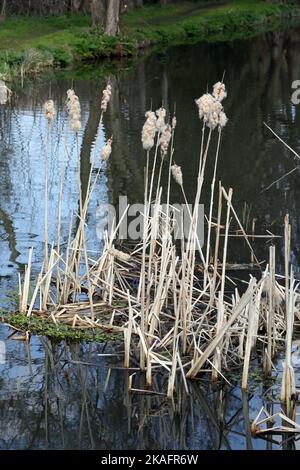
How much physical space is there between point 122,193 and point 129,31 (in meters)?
21.8

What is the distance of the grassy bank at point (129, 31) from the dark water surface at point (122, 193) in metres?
1.37

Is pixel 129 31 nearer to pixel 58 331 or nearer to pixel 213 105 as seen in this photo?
pixel 58 331

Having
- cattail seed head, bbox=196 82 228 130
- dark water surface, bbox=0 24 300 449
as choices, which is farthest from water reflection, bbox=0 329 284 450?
cattail seed head, bbox=196 82 228 130

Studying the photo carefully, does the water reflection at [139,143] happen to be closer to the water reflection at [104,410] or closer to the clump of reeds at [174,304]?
the clump of reeds at [174,304]

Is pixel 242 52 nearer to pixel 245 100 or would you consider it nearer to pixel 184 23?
pixel 184 23

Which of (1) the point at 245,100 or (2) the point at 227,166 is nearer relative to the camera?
(2) the point at 227,166

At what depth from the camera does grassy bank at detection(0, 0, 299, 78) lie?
88.4 feet

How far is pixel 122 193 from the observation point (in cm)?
1352

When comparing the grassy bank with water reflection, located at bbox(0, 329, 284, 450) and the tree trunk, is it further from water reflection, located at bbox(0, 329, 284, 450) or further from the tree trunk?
water reflection, located at bbox(0, 329, 284, 450)

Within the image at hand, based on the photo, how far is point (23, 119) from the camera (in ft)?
61.6

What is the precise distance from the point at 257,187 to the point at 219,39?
83.1 feet

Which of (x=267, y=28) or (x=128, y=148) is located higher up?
(x=267, y=28)

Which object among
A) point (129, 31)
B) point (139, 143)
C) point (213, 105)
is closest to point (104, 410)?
point (213, 105)
